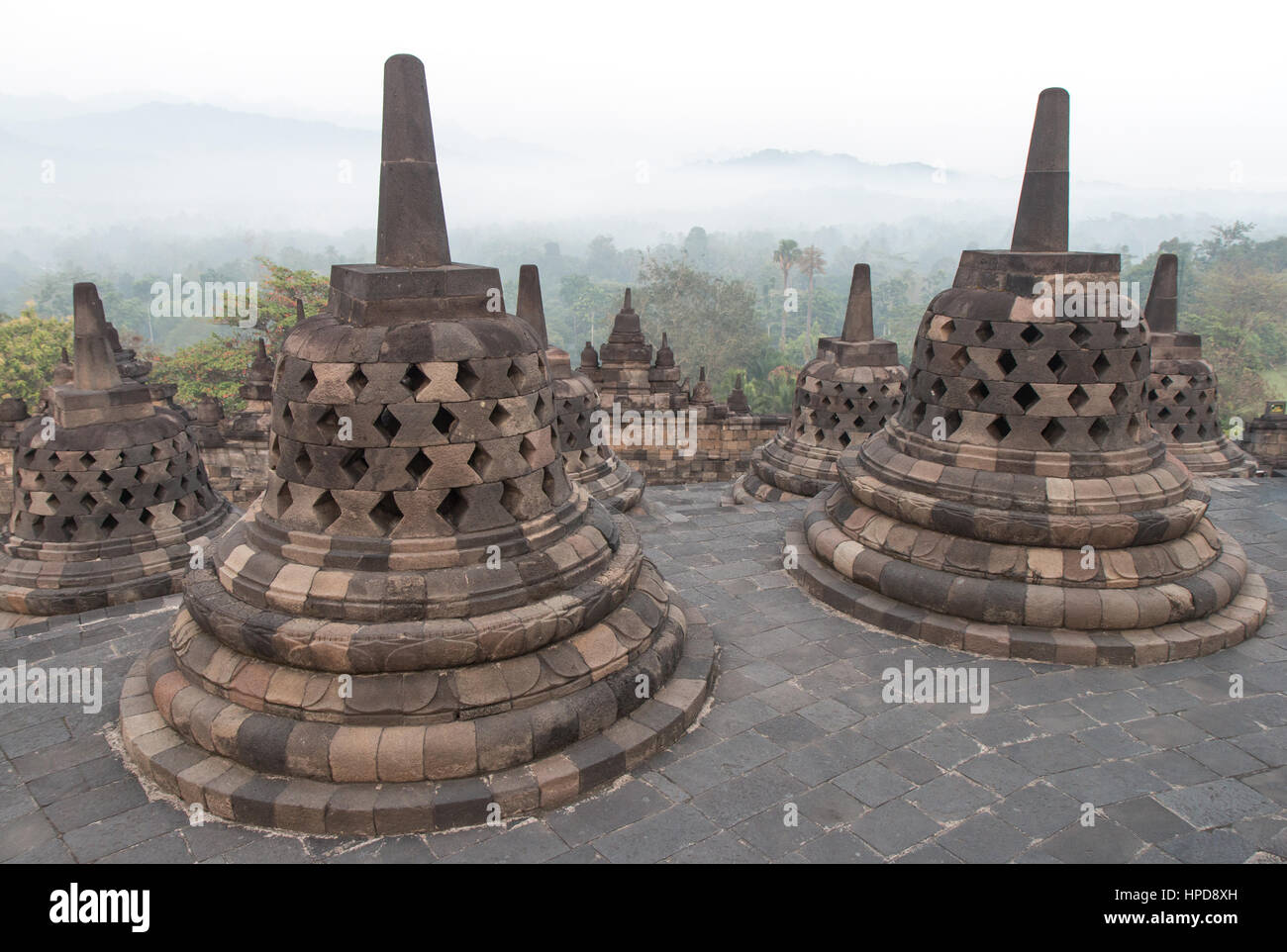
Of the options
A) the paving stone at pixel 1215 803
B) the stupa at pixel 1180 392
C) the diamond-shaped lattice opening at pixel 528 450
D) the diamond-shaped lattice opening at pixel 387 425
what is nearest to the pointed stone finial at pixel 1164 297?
the stupa at pixel 1180 392

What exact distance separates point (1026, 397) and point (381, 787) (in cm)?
532

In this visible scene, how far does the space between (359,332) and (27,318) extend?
146ft

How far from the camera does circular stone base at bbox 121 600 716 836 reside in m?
4.18

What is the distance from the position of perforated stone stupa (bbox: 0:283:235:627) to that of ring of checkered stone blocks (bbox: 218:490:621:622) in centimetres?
354

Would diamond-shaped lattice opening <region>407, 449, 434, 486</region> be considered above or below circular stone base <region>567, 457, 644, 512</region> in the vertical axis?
above

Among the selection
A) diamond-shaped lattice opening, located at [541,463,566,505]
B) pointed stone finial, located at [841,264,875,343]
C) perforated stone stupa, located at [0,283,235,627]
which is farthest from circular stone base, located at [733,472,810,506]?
perforated stone stupa, located at [0,283,235,627]

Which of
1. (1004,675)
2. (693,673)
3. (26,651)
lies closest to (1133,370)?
(1004,675)

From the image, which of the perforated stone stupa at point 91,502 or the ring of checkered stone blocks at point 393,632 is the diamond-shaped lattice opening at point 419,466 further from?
the perforated stone stupa at point 91,502

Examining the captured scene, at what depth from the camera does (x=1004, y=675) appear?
5754 mm

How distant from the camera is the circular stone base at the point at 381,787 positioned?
13.7 ft

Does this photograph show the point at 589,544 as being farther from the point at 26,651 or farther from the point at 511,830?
the point at 26,651

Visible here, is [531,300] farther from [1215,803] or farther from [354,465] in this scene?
[1215,803]

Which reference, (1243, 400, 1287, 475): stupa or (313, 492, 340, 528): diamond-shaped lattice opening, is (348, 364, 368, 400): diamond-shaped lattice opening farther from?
(1243, 400, 1287, 475): stupa

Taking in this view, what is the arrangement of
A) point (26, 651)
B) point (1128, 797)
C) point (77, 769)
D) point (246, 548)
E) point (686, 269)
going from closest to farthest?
point (1128, 797) < point (77, 769) < point (246, 548) < point (26, 651) < point (686, 269)
